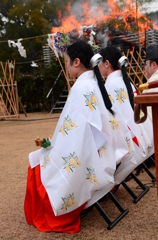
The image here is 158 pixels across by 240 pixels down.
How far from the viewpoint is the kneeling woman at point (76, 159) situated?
8.12 ft

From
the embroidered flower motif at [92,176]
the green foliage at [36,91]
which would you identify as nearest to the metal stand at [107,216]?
the embroidered flower motif at [92,176]

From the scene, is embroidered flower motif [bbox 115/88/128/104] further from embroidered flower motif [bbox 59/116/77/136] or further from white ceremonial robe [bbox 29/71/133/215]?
embroidered flower motif [bbox 59/116/77/136]

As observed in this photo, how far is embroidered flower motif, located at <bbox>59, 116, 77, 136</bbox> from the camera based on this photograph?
2543 millimetres

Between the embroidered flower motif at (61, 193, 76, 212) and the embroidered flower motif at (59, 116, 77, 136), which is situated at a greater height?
the embroidered flower motif at (59, 116, 77, 136)

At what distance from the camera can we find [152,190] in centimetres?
359

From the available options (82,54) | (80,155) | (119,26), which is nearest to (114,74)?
(82,54)

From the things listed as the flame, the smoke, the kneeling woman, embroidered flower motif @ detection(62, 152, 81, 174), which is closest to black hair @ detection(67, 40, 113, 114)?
the kneeling woman

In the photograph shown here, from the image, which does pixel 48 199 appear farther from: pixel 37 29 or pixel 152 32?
pixel 37 29

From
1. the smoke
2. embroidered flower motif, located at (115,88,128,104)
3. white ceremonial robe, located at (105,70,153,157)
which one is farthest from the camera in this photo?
the smoke

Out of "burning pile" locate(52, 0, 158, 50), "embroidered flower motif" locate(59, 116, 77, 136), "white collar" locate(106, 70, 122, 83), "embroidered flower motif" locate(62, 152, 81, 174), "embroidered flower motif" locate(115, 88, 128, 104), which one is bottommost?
"burning pile" locate(52, 0, 158, 50)

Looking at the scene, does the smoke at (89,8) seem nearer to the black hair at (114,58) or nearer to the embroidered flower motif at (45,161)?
the black hair at (114,58)

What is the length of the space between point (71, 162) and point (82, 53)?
0.88 m

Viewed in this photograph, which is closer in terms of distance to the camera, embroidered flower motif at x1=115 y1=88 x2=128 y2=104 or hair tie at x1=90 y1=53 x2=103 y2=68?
hair tie at x1=90 y1=53 x2=103 y2=68

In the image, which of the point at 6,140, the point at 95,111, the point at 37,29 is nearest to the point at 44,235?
the point at 95,111
